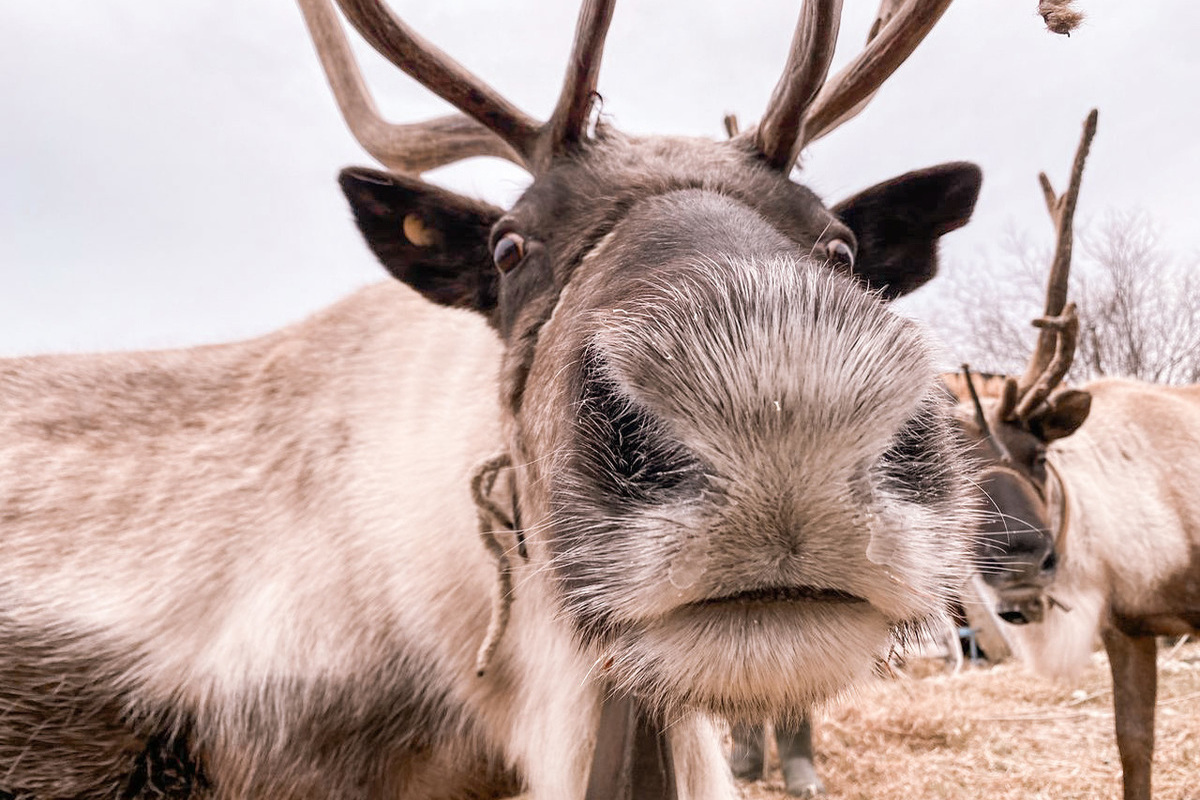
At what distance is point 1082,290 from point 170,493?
1802cm

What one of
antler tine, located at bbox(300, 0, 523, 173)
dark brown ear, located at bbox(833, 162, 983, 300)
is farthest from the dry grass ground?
antler tine, located at bbox(300, 0, 523, 173)

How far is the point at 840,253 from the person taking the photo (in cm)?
172

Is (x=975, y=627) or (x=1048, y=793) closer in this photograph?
(x=1048, y=793)

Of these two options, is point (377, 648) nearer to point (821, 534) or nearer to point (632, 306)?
point (632, 306)

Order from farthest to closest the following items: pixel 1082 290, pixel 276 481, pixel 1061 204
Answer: pixel 1082 290 < pixel 1061 204 < pixel 276 481

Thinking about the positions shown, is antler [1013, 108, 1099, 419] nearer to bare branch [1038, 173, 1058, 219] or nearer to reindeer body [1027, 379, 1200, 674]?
bare branch [1038, 173, 1058, 219]

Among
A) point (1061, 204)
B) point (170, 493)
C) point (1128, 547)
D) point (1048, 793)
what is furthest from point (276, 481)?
point (1128, 547)

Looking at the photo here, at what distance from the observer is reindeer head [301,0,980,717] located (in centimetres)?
105

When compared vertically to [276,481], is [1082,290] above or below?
above

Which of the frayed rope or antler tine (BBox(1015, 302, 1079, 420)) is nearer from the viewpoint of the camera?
the frayed rope

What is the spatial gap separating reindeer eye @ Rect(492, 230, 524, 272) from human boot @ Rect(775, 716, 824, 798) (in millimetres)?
3542

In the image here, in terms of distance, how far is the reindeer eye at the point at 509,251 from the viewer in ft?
5.86

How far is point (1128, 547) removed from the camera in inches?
188

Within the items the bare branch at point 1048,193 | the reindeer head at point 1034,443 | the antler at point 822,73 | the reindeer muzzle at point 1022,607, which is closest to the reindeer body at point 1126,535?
the reindeer muzzle at point 1022,607
